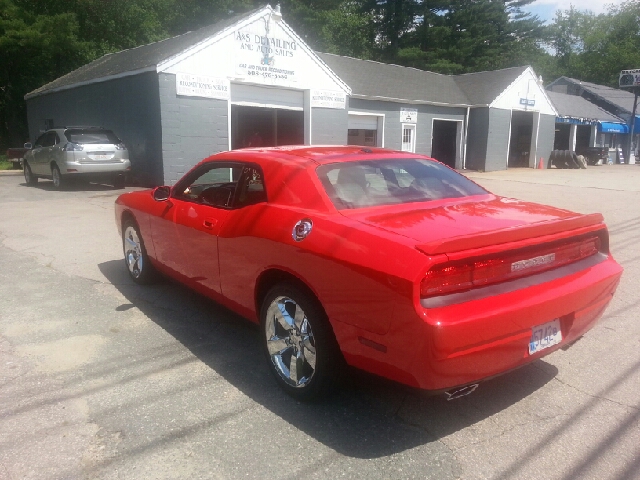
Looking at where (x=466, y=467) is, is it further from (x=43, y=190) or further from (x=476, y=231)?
(x=43, y=190)

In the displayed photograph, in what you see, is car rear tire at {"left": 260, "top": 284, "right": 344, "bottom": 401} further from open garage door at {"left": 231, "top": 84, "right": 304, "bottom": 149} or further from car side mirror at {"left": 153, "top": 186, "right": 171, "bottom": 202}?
open garage door at {"left": 231, "top": 84, "right": 304, "bottom": 149}

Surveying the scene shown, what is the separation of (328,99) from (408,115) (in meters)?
6.40

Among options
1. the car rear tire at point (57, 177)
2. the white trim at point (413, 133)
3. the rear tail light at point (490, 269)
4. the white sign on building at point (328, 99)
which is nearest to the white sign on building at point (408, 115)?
the white trim at point (413, 133)

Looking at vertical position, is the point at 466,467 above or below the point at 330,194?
below

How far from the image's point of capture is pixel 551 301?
2926 mm

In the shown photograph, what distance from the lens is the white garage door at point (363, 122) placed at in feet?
71.3

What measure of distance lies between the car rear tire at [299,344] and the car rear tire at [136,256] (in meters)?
2.37

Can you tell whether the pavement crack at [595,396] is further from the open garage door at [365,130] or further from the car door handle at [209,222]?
the open garage door at [365,130]

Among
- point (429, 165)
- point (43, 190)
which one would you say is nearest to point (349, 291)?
point (429, 165)

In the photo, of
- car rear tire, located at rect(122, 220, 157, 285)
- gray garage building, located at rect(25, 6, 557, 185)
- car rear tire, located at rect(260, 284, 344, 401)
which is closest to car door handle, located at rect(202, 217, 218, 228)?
car rear tire, located at rect(260, 284, 344, 401)

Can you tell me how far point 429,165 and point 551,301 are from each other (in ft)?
5.55

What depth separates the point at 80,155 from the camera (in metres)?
14.1

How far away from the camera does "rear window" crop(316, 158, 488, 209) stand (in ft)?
11.6

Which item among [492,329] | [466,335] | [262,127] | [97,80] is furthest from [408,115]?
[466,335]
